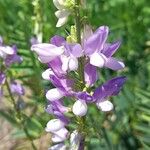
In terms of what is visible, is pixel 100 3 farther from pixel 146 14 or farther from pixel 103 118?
pixel 103 118

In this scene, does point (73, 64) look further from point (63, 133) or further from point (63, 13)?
point (63, 133)

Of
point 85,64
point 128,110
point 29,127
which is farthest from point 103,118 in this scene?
point 85,64

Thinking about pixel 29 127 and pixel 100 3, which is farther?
pixel 100 3

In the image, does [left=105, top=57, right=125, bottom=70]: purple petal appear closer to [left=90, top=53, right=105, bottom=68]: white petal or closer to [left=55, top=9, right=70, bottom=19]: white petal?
[left=90, top=53, right=105, bottom=68]: white petal

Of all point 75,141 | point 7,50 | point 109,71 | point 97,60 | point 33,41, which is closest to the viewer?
point 97,60

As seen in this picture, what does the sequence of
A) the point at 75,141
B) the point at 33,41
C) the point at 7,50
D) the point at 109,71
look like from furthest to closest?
1. the point at 109,71
2. the point at 33,41
3. the point at 7,50
4. the point at 75,141

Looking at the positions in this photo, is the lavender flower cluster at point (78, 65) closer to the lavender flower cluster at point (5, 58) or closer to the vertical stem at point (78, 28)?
the vertical stem at point (78, 28)

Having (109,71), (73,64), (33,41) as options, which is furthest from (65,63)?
(109,71)
